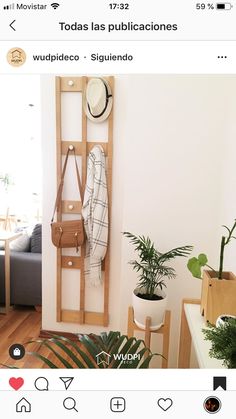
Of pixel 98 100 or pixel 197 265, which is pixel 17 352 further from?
pixel 98 100

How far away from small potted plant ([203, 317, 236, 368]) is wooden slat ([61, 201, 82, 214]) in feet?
3.26

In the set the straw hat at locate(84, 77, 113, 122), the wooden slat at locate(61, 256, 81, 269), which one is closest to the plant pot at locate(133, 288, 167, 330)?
the wooden slat at locate(61, 256, 81, 269)

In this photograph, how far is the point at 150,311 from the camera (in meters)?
0.91

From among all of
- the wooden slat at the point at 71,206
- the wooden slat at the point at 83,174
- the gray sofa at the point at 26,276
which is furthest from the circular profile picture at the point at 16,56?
the gray sofa at the point at 26,276

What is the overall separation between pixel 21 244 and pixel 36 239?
0.34 feet

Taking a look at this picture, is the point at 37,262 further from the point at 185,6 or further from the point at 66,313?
the point at 185,6
